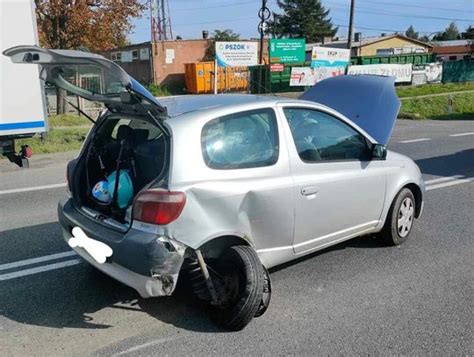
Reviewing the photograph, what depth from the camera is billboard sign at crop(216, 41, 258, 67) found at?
25.1 metres

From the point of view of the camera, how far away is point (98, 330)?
3.62 meters

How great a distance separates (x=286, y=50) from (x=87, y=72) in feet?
99.3

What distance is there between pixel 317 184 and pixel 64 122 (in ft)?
45.0

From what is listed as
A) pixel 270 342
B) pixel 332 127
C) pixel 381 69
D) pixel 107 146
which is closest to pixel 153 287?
pixel 270 342

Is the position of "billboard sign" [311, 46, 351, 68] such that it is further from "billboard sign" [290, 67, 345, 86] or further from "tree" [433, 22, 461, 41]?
"tree" [433, 22, 461, 41]

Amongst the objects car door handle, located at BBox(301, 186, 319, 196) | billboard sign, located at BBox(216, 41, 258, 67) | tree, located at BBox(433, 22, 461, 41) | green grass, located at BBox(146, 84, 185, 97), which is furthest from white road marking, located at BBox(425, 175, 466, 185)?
tree, located at BBox(433, 22, 461, 41)

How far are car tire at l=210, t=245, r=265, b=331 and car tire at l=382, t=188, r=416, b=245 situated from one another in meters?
1.96

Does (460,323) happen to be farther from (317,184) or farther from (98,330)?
(98,330)

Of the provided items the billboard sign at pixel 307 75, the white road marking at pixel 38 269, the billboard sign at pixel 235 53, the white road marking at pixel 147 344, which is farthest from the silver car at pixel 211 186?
the billboard sign at pixel 307 75

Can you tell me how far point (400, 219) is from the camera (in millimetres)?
5207

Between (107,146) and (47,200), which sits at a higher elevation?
(107,146)

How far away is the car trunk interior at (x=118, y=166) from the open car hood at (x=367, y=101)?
105 inches

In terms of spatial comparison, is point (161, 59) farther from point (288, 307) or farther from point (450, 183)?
point (288, 307)

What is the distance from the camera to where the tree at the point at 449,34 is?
131300mm
